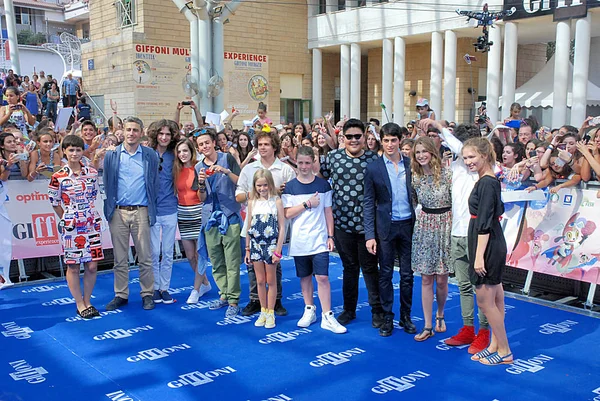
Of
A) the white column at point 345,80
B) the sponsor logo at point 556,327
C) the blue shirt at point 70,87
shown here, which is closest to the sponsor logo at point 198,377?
A: the sponsor logo at point 556,327

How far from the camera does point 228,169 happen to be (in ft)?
18.9

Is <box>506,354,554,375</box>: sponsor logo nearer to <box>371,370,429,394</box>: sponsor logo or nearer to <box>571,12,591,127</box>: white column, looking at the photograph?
<box>371,370,429,394</box>: sponsor logo

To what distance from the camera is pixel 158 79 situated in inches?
776

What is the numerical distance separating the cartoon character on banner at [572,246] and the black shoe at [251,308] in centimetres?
315

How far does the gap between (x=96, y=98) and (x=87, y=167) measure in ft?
55.6

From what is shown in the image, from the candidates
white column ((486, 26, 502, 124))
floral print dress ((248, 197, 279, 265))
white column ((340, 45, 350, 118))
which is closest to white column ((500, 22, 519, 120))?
white column ((486, 26, 502, 124))

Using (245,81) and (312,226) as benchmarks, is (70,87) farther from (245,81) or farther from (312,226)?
(312,226)

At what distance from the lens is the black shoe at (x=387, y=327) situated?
5.05 meters

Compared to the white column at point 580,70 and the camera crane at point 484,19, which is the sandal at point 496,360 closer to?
the camera crane at point 484,19

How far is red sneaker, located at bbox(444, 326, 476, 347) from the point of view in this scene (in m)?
4.82

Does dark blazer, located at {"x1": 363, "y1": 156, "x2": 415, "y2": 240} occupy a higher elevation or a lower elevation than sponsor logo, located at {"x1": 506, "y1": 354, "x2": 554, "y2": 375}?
higher

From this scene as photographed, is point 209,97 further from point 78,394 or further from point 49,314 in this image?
point 78,394

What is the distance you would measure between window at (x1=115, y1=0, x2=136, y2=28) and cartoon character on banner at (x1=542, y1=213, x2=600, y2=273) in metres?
17.0

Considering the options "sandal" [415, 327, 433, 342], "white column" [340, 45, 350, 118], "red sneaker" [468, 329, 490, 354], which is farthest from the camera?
"white column" [340, 45, 350, 118]
